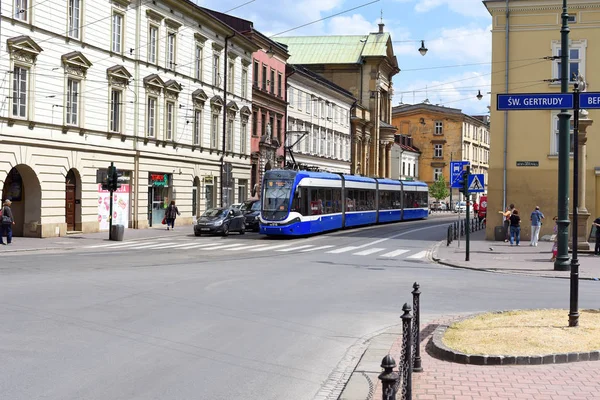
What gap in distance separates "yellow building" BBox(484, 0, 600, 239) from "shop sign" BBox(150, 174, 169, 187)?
17783 millimetres

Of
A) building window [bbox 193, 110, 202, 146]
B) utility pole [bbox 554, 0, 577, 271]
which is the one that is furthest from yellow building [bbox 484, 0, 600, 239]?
building window [bbox 193, 110, 202, 146]

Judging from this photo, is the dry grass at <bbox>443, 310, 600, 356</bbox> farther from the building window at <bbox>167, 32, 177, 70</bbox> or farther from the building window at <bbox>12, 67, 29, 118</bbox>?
the building window at <bbox>167, 32, 177, 70</bbox>

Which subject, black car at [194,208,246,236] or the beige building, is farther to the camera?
the beige building

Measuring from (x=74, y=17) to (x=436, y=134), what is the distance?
277 ft

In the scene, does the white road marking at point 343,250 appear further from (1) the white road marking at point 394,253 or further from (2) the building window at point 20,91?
(2) the building window at point 20,91

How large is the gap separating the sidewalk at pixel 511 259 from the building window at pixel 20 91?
1678 centimetres

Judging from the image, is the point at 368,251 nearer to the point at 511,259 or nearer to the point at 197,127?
the point at 511,259

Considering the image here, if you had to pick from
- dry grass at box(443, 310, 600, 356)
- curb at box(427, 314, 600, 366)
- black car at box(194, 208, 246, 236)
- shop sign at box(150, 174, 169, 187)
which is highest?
shop sign at box(150, 174, 169, 187)

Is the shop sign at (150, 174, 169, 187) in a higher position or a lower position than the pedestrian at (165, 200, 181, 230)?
higher

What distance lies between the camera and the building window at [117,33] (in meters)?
36.7

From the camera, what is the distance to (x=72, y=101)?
33.4m

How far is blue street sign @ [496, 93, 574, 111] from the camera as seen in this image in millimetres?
14406

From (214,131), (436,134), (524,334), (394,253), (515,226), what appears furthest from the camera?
(436,134)

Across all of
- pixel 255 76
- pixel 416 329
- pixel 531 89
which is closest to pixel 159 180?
pixel 255 76
